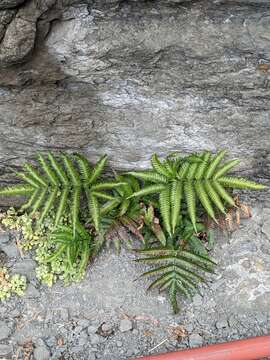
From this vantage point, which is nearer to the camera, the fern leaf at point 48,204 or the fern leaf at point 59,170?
the fern leaf at point 48,204

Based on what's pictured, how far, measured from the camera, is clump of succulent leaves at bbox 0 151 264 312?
4.42 metres

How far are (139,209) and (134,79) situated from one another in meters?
1.22

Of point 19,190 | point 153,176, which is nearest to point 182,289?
point 153,176

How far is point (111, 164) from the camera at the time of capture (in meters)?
4.88

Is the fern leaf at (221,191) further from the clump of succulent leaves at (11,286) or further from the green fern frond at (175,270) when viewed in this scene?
the clump of succulent leaves at (11,286)

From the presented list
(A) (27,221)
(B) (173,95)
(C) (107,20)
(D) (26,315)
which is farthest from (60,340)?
(C) (107,20)

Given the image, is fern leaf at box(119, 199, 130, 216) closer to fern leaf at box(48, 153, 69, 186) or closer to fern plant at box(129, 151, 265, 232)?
fern plant at box(129, 151, 265, 232)

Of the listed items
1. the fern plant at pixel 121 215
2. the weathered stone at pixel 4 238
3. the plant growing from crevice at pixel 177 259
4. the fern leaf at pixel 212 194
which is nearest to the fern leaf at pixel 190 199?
the fern leaf at pixel 212 194

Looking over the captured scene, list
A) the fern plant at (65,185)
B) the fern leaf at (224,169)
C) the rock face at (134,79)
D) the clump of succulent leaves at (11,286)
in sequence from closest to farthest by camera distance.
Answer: the rock face at (134,79)
the fern leaf at (224,169)
the fern plant at (65,185)
the clump of succulent leaves at (11,286)

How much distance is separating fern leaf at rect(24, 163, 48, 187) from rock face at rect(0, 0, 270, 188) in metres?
0.21

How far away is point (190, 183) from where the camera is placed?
4.42m

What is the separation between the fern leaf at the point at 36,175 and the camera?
456 centimetres

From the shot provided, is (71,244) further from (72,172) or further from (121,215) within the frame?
(72,172)

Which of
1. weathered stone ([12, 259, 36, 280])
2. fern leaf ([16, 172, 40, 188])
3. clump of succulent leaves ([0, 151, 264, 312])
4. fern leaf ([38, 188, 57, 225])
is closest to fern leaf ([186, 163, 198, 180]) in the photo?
clump of succulent leaves ([0, 151, 264, 312])
